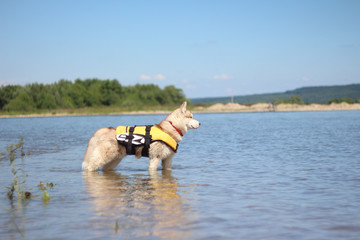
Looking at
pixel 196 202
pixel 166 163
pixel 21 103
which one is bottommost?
pixel 196 202

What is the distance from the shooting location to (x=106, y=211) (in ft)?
25.3

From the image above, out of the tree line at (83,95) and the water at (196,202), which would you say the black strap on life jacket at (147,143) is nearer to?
the water at (196,202)

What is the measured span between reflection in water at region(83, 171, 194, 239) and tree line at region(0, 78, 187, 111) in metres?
92.5

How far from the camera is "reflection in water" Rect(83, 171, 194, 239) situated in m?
6.52

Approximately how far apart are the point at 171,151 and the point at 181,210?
16.9 ft

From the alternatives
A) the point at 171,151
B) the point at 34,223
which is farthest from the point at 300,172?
the point at 34,223

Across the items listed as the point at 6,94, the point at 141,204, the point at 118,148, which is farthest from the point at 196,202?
the point at 6,94

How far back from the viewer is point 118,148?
12.3 m

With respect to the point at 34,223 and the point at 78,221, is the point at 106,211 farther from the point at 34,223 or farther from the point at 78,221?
the point at 34,223

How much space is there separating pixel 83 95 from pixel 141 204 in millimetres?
111959

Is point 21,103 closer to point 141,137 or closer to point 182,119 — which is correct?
point 182,119

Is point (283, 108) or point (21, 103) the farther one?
point (283, 108)

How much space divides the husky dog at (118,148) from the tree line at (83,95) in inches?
3580

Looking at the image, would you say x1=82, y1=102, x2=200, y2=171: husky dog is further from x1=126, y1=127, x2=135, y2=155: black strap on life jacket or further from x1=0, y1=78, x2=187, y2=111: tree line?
x1=0, y1=78, x2=187, y2=111: tree line
